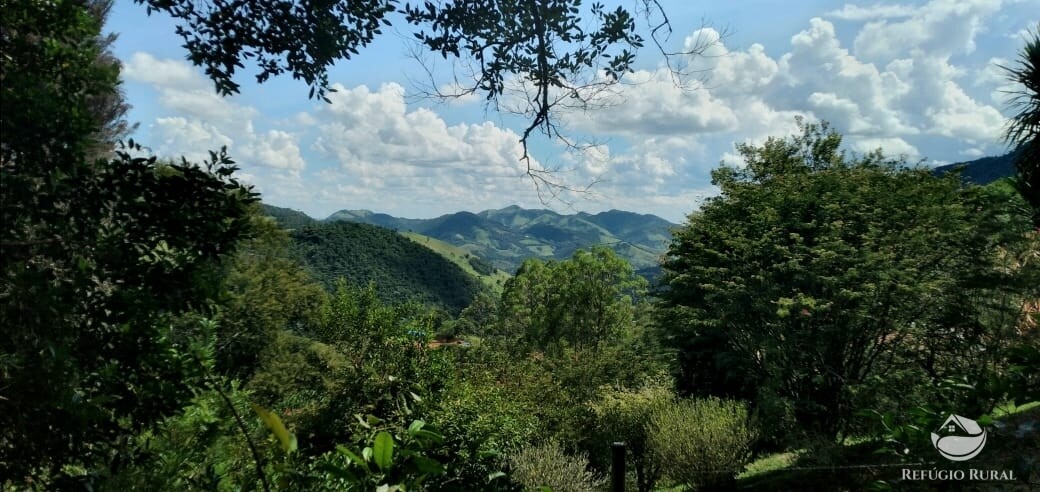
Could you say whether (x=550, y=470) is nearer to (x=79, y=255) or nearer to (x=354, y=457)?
(x=79, y=255)

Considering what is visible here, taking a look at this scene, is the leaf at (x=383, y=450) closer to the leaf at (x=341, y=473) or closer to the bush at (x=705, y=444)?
the leaf at (x=341, y=473)

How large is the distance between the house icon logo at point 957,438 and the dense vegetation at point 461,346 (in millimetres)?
87

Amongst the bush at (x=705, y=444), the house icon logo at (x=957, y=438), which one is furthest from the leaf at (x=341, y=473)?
the bush at (x=705, y=444)

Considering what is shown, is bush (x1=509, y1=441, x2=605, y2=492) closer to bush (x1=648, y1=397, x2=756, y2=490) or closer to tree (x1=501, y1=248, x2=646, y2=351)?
bush (x1=648, y1=397, x2=756, y2=490)

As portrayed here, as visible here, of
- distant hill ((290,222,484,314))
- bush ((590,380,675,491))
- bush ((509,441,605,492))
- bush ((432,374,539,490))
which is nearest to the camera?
bush ((432,374,539,490))

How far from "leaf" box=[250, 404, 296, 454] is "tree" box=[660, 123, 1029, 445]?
12410 mm

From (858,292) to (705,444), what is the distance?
15.8 feet

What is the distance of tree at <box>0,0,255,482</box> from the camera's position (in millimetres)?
2035

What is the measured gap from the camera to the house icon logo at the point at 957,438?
246cm

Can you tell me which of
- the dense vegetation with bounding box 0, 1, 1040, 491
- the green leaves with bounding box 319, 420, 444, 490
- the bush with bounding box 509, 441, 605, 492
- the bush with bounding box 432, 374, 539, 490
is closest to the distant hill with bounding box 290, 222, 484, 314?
the dense vegetation with bounding box 0, 1, 1040, 491

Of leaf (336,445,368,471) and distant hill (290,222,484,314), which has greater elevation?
leaf (336,445,368,471)

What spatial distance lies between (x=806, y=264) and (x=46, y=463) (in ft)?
46.1

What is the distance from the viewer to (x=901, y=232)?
41.1ft

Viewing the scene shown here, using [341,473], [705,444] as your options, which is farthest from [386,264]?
[341,473]
